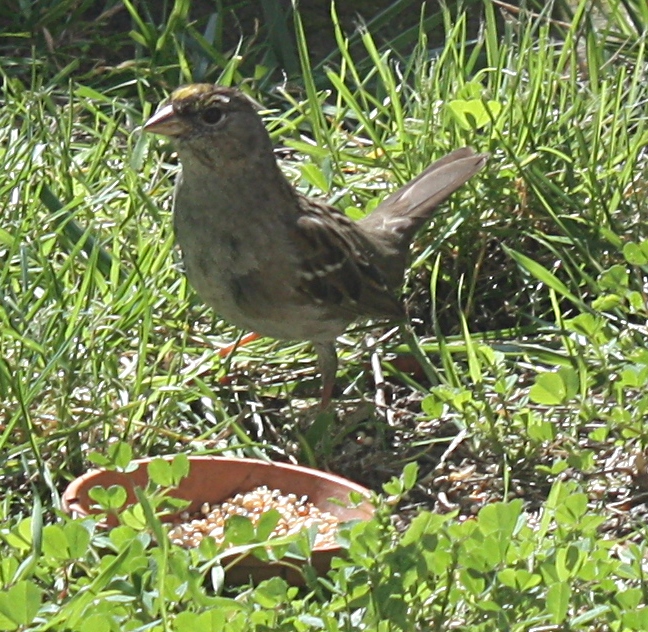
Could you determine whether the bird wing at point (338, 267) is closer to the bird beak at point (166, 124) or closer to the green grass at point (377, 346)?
the green grass at point (377, 346)

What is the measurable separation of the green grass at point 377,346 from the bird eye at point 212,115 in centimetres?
53

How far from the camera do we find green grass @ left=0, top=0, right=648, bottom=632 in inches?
116

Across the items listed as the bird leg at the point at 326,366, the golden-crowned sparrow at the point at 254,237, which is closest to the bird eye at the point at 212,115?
the golden-crowned sparrow at the point at 254,237

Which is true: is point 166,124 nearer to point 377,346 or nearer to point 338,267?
point 338,267

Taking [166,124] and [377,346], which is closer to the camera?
[166,124]

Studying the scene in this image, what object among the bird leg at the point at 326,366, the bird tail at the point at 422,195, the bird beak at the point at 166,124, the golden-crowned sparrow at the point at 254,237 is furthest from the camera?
the bird tail at the point at 422,195

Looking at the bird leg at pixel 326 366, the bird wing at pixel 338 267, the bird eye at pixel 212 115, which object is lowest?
the bird leg at pixel 326 366

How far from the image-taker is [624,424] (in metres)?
3.75

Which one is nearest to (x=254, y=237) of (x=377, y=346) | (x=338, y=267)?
(x=338, y=267)

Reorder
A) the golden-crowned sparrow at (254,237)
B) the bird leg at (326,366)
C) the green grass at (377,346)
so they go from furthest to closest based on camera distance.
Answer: the bird leg at (326,366), the golden-crowned sparrow at (254,237), the green grass at (377,346)

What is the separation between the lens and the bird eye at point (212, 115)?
4.05 m

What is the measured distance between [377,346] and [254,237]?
2.22ft

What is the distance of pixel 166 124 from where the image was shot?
3973 mm

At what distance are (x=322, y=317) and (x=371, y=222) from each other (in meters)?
0.56
